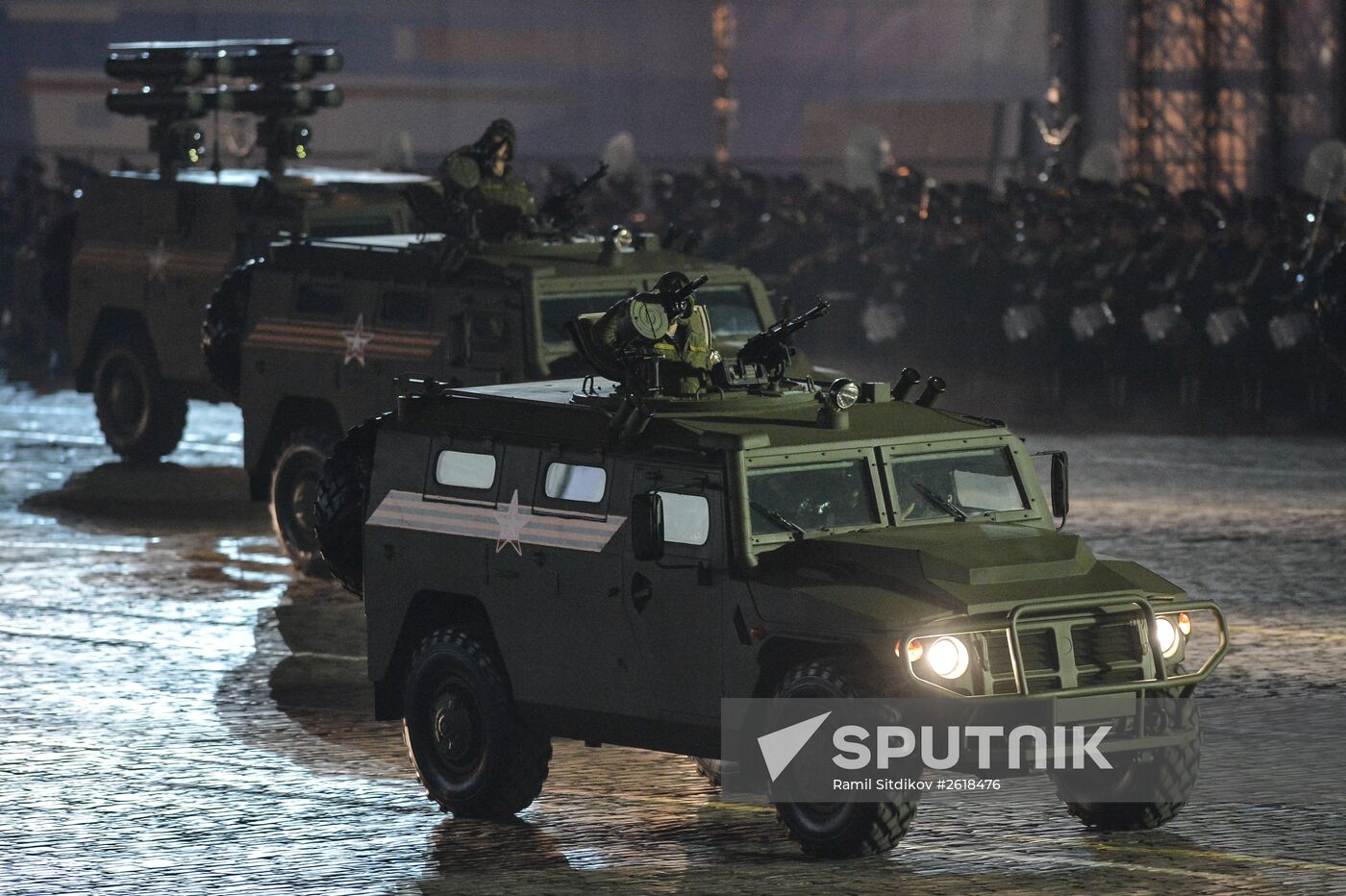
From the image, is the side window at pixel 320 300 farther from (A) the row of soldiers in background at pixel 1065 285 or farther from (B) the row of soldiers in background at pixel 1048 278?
(A) the row of soldiers in background at pixel 1065 285

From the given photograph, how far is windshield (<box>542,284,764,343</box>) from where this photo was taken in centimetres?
1664

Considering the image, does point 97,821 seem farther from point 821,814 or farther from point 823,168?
point 823,168

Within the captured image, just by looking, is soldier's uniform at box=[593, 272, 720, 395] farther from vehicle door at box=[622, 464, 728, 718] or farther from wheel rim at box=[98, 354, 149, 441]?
wheel rim at box=[98, 354, 149, 441]

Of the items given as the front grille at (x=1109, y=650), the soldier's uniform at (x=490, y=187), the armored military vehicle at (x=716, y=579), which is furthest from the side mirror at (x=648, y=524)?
the soldier's uniform at (x=490, y=187)

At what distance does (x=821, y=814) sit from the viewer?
32.2ft

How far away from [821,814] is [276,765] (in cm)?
302

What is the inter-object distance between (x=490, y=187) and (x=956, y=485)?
8495 millimetres

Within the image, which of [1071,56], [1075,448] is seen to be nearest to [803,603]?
[1075,448]

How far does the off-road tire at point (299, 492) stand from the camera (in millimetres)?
16891

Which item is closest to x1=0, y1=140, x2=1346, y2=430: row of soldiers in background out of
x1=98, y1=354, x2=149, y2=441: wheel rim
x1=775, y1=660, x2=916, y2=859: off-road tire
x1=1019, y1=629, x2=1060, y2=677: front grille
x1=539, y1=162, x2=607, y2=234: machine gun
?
x1=98, y1=354, x2=149, y2=441: wheel rim

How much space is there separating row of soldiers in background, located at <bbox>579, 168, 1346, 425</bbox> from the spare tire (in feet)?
24.9

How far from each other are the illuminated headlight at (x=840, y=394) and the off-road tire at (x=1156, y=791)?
1571mm

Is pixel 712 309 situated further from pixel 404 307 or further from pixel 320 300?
pixel 320 300

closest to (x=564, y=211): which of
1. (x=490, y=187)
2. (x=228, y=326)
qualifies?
(x=490, y=187)
